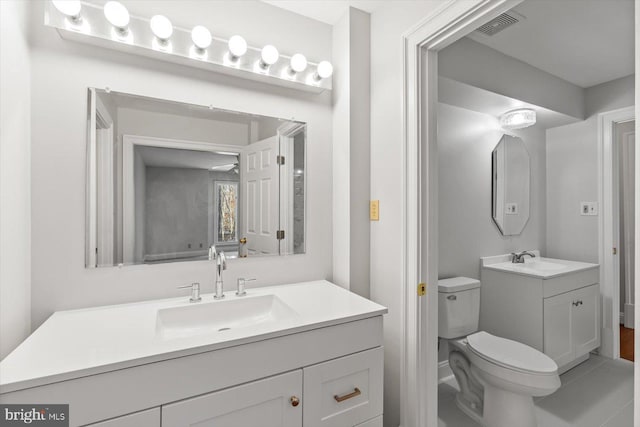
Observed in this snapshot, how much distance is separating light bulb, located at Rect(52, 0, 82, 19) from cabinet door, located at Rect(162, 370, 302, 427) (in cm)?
145

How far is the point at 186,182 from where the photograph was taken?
1.43 metres

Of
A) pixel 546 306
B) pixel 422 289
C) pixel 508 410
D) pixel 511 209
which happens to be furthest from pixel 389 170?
pixel 511 209

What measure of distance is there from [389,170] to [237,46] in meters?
0.96

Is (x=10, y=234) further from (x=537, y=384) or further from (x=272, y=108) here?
(x=537, y=384)

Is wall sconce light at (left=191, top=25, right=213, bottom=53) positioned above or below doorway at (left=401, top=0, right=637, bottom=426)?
above

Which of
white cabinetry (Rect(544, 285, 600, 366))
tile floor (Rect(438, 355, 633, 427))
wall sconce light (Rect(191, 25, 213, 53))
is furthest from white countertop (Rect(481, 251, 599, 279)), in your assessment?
wall sconce light (Rect(191, 25, 213, 53))

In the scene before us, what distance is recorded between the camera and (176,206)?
141 centimetres

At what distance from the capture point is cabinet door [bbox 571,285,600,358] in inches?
90.9

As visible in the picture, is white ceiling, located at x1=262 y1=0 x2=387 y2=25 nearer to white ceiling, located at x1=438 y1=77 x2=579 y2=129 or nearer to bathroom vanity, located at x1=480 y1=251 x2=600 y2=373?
white ceiling, located at x1=438 y1=77 x2=579 y2=129

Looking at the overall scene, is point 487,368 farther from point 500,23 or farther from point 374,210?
point 500,23

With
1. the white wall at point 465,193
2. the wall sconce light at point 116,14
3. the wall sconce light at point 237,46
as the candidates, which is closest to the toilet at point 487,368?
the white wall at point 465,193

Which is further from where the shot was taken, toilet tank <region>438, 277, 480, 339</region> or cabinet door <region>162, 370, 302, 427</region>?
toilet tank <region>438, 277, 480, 339</region>

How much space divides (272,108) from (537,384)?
201 centimetres

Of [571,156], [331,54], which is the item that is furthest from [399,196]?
[571,156]
